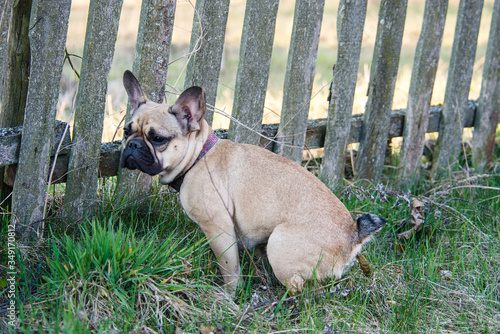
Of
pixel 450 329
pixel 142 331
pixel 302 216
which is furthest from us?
pixel 302 216

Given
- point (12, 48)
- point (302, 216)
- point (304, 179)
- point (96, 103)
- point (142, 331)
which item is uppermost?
point (12, 48)

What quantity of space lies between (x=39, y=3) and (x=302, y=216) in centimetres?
205

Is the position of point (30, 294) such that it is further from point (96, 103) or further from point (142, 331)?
point (96, 103)

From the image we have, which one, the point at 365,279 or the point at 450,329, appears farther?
the point at 365,279

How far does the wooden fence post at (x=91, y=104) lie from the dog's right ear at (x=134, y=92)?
194 mm

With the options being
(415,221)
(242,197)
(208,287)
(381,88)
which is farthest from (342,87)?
(208,287)

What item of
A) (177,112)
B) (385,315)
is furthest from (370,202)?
(177,112)

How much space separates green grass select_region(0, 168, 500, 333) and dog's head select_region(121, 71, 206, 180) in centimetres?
41

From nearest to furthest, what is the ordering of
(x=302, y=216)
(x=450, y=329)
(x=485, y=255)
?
(x=450, y=329) < (x=302, y=216) < (x=485, y=255)

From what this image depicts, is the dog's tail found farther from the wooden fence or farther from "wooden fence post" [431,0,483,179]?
"wooden fence post" [431,0,483,179]

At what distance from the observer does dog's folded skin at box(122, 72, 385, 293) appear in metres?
3.13

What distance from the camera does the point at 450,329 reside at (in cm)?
299

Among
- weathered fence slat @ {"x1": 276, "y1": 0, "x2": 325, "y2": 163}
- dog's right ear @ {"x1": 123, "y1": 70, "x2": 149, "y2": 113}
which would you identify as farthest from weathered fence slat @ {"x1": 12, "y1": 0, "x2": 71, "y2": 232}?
weathered fence slat @ {"x1": 276, "y1": 0, "x2": 325, "y2": 163}

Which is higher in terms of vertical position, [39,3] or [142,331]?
[39,3]
